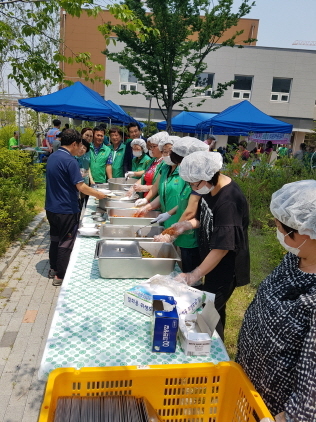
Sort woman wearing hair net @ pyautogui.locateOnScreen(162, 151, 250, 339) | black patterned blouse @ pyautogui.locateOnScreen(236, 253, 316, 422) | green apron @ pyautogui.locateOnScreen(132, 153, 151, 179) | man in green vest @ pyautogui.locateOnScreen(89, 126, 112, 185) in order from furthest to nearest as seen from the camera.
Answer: man in green vest @ pyautogui.locateOnScreen(89, 126, 112, 185)
green apron @ pyautogui.locateOnScreen(132, 153, 151, 179)
woman wearing hair net @ pyautogui.locateOnScreen(162, 151, 250, 339)
black patterned blouse @ pyautogui.locateOnScreen(236, 253, 316, 422)

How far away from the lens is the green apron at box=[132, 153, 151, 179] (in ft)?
17.1

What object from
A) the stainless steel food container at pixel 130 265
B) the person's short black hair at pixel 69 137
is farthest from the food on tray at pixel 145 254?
the person's short black hair at pixel 69 137

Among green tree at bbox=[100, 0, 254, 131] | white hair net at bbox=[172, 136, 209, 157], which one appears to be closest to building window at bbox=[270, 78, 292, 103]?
green tree at bbox=[100, 0, 254, 131]

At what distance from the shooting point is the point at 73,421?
105 centimetres

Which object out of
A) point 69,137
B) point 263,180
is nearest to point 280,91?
point 263,180

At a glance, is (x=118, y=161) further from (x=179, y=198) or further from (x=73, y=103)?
(x=179, y=198)

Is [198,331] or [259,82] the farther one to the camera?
[259,82]

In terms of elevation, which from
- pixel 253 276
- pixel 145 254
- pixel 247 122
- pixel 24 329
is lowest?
pixel 24 329

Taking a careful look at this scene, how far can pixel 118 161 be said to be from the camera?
5.56 meters

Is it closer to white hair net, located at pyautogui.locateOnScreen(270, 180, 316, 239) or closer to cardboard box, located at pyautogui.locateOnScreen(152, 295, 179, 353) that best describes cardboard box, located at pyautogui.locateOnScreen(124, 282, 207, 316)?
cardboard box, located at pyautogui.locateOnScreen(152, 295, 179, 353)

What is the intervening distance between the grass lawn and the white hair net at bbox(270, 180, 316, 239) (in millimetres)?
2008

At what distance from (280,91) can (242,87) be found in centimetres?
258

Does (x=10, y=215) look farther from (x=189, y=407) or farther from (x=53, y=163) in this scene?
(x=189, y=407)

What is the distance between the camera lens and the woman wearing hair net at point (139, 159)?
5.04 metres
